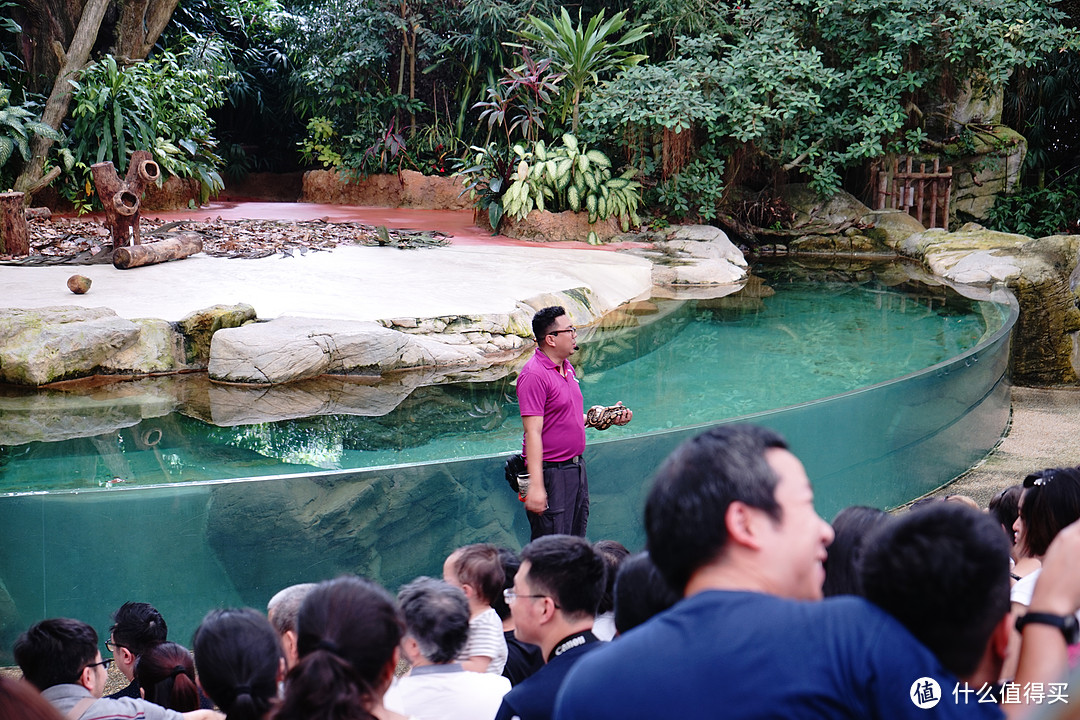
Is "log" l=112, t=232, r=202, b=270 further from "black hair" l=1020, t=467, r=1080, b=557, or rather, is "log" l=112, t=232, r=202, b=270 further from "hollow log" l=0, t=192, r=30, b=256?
"black hair" l=1020, t=467, r=1080, b=557

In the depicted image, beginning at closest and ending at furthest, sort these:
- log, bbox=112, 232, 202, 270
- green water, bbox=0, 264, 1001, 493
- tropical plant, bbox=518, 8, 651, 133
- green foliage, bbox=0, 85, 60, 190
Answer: green water, bbox=0, 264, 1001, 493 → log, bbox=112, 232, 202, 270 → green foliage, bbox=0, 85, 60, 190 → tropical plant, bbox=518, 8, 651, 133

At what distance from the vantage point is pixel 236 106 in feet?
49.6

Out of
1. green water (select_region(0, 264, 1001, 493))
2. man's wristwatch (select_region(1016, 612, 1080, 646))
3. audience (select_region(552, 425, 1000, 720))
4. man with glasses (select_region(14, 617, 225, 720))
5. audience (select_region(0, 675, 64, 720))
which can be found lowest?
green water (select_region(0, 264, 1001, 493))

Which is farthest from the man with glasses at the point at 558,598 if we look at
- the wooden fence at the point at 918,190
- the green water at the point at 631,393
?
the wooden fence at the point at 918,190

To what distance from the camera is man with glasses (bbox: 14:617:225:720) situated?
1.84 meters

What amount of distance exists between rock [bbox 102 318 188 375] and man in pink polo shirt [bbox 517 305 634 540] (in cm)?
368

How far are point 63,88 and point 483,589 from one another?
34.8 ft

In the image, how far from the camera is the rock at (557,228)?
1080 centimetres

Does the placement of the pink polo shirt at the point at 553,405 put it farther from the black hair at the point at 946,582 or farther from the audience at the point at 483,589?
the black hair at the point at 946,582

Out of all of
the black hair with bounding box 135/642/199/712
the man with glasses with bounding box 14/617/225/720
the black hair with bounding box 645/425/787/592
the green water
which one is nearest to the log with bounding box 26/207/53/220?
the green water

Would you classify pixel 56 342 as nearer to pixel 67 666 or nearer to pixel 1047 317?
pixel 67 666

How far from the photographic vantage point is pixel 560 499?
3131 mm

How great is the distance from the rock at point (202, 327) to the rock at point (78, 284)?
997 mm

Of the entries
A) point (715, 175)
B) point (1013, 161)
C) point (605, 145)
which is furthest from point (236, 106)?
point (1013, 161)
